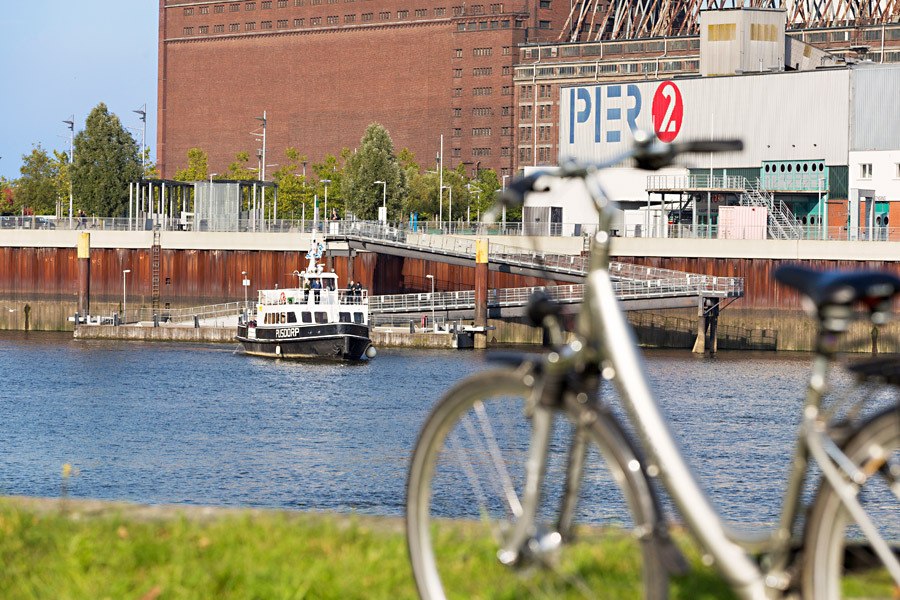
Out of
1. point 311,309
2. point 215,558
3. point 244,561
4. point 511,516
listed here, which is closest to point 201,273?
point 311,309

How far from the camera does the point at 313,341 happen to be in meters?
65.4

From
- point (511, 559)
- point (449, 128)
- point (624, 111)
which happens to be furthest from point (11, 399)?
point (449, 128)

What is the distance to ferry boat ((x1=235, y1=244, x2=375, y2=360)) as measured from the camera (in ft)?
212

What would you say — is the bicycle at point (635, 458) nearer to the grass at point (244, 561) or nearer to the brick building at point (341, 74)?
the grass at point (244, 561)

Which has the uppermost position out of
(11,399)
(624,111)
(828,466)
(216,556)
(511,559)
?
(624,111)

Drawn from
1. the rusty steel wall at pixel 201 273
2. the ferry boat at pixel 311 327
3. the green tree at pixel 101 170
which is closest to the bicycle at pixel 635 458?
the ferry boat at pixel 311 327

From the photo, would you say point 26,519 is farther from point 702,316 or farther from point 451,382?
point 702,316

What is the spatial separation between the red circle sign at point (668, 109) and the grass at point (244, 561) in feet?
279

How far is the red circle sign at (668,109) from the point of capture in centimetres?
9050

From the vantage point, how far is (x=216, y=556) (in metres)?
6.69

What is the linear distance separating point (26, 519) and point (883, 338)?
6454cm

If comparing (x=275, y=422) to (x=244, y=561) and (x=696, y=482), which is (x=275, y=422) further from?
(x=696, y=482)

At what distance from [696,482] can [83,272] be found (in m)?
82.0

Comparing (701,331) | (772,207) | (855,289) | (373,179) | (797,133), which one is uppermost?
(797,133)
